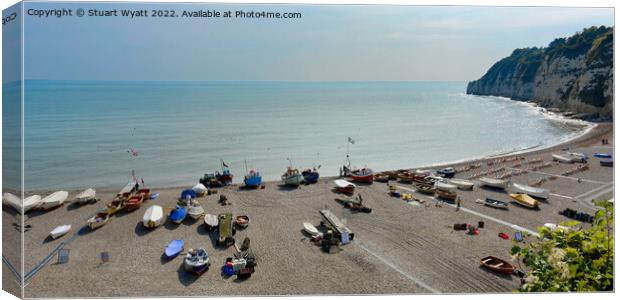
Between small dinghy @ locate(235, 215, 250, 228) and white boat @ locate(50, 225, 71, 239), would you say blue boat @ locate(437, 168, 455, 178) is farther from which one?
white boat @ locate(50, 225, 71, 239)

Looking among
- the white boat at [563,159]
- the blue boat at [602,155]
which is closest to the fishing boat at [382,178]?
the white boat at [563,159]

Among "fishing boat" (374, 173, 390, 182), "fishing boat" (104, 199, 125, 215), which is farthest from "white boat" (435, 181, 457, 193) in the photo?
"fishing boat" (104, 199, 125, 215)

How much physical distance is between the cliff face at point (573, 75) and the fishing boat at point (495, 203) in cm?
2564

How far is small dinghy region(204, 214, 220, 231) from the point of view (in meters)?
20.1

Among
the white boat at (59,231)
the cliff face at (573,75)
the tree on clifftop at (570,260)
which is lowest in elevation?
the white boat at (59,231)

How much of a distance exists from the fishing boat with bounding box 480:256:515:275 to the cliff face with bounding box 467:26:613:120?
34.0m

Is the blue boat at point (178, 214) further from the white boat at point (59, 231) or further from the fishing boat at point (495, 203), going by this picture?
the fishing boat at point (495, 203)

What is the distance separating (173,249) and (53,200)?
10121 millimetres

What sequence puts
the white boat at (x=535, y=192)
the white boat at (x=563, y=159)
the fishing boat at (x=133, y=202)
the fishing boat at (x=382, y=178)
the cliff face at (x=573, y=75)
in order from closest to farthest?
the fishing boat at (x=133, y=202) < the white boat at (x=535, y=192) < the fishing boat at (x=382, y=178) < the white boat at (x=563, y=159) < the cliff face at (x=573, y=75)

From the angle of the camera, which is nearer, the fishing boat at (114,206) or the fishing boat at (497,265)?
the fishing boat at (497,265)

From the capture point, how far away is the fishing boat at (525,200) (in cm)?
2397

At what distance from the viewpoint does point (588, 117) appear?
69.5 m

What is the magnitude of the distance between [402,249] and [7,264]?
544 inches

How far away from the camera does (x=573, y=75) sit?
7781cm
